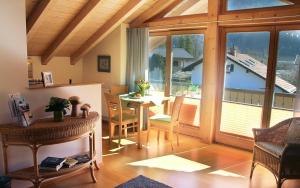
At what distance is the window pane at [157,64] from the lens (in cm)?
557

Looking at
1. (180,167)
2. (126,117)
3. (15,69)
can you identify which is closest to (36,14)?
(15,69)

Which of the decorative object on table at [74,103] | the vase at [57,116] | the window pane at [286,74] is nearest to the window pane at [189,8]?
the window pane at [286,74]

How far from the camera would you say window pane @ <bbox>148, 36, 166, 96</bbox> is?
5571 millimetres

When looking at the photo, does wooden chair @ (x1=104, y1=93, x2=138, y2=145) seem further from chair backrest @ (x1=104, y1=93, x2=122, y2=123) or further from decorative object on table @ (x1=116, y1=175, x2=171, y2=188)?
decorative object on table @ (x1=116, y1=175, x2=171, y2=188)

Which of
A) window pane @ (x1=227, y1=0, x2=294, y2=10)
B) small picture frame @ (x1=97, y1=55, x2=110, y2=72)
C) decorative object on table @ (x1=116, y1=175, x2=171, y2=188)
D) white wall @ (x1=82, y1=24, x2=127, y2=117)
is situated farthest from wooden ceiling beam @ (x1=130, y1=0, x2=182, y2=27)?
decorative object on table @ (x1=116, y1=175, x2=171, y2=188)

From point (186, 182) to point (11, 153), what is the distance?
1982mm

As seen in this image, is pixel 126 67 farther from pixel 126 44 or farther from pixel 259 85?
pixel 259 85

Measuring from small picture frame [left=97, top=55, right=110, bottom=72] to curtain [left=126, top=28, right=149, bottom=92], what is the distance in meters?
0.51

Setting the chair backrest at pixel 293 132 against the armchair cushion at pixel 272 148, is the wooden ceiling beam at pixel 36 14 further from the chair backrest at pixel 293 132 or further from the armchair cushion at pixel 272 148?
the chair backrest at pixel 293 132

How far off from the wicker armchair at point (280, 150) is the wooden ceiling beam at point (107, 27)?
285cm

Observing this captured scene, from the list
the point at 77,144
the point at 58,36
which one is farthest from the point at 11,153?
the point at 58,36

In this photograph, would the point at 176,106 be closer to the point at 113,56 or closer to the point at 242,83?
the point at 242,83

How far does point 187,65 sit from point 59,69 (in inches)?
112

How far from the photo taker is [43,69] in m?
5.71
